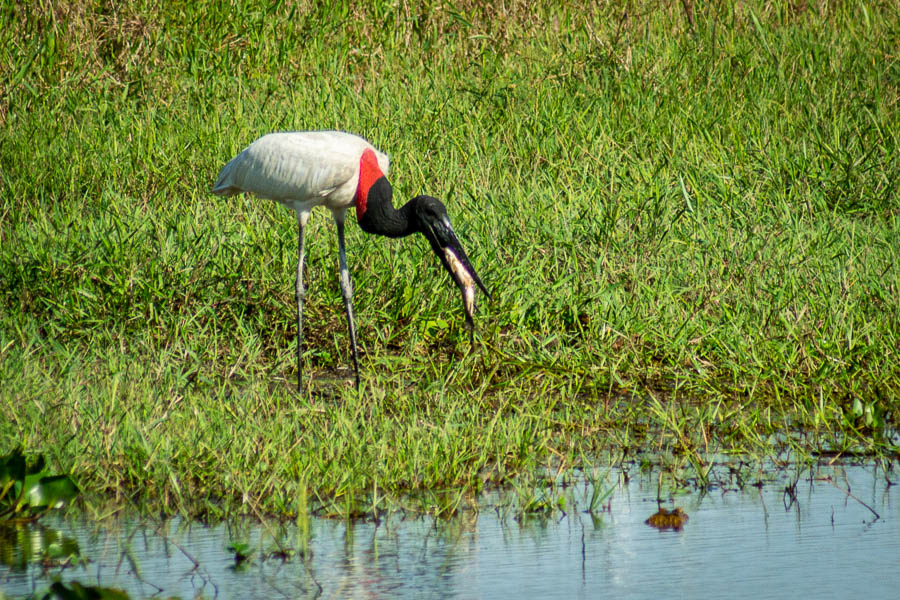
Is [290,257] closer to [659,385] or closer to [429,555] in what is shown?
[659,385]

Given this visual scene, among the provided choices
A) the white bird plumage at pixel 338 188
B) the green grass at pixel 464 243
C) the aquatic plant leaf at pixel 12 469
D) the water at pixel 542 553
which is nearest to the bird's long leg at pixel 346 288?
the white bird plumage at pixel 338 188

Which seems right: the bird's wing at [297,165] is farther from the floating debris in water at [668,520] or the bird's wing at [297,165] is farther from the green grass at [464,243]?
the floating debris in water at [668,520]

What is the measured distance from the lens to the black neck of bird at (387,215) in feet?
16.8

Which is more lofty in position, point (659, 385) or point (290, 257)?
point (290, 257)

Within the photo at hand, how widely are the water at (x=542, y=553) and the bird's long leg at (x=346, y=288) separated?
4.40 ft

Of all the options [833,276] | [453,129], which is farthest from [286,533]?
[453,129]

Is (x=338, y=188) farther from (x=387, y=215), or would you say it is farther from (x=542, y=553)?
(x=542, y=553)

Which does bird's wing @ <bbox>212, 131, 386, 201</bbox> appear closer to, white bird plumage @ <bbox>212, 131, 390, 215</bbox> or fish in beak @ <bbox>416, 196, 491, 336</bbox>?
white bird plumage @ <bbox>212, 131, 390, 215</bbox>

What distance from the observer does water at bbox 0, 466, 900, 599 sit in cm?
283

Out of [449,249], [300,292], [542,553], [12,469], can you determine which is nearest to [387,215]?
[449,249]

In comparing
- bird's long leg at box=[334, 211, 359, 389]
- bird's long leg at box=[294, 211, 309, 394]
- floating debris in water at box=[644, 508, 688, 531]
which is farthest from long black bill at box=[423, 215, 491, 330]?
floating debris in water at box=[644, 508, 688, 531]

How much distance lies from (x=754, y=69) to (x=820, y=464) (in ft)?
12.6

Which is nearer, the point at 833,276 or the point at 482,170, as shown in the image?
the point at 833,276

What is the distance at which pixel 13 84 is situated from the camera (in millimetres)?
6992
